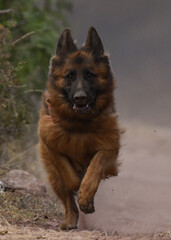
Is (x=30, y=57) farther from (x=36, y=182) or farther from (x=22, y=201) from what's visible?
(x=22, y=201)

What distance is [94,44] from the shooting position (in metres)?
7.88

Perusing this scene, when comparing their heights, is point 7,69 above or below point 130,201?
above

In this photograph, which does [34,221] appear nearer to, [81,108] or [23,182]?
[81,108]

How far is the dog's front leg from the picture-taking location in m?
7.11

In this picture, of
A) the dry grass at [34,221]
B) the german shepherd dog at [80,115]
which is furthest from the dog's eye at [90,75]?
the dry grass at [34,221]

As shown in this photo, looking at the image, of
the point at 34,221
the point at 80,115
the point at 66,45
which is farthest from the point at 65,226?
the point at 66,45

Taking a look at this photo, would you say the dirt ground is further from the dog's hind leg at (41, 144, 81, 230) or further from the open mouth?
the open mouth

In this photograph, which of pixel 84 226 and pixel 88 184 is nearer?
pixel 88 184

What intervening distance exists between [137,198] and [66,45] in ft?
14.8

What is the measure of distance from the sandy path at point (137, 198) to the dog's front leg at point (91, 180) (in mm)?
786

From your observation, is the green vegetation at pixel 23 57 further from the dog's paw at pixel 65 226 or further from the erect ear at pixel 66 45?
the dog's paw at pixel 65 226

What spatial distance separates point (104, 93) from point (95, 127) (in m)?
0.44

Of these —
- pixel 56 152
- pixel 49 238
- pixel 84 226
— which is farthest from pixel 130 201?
pixel 49 238

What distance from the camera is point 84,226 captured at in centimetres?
841
